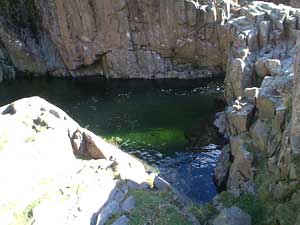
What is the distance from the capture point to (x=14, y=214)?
19656 millimetres

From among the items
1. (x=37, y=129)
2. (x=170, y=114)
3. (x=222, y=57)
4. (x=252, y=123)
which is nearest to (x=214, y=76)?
(x=222, y=57)

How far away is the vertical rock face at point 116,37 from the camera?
4994 centimetres

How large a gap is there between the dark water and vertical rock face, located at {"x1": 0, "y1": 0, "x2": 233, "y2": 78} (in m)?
2.13

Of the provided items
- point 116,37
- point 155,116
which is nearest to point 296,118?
point 155,116

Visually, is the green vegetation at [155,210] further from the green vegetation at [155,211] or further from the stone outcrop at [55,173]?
the stone outcrop at [55,173]

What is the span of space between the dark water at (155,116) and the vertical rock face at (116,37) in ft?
6.98

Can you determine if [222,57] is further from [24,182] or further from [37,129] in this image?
[24,182]

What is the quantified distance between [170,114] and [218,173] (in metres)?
13.1

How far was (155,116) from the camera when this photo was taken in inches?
1651

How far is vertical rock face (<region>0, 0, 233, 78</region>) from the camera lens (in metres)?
49.9

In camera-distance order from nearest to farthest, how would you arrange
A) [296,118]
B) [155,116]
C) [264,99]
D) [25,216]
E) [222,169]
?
[25,216] < [296,118] < [264,99] < [222,169] < [155,116]

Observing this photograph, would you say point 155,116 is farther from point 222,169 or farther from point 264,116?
point 264,116

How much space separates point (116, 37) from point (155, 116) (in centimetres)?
1433

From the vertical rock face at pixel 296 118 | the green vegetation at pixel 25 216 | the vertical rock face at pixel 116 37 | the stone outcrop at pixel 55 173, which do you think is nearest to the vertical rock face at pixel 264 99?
the vertical rock face at pixel 296 118
